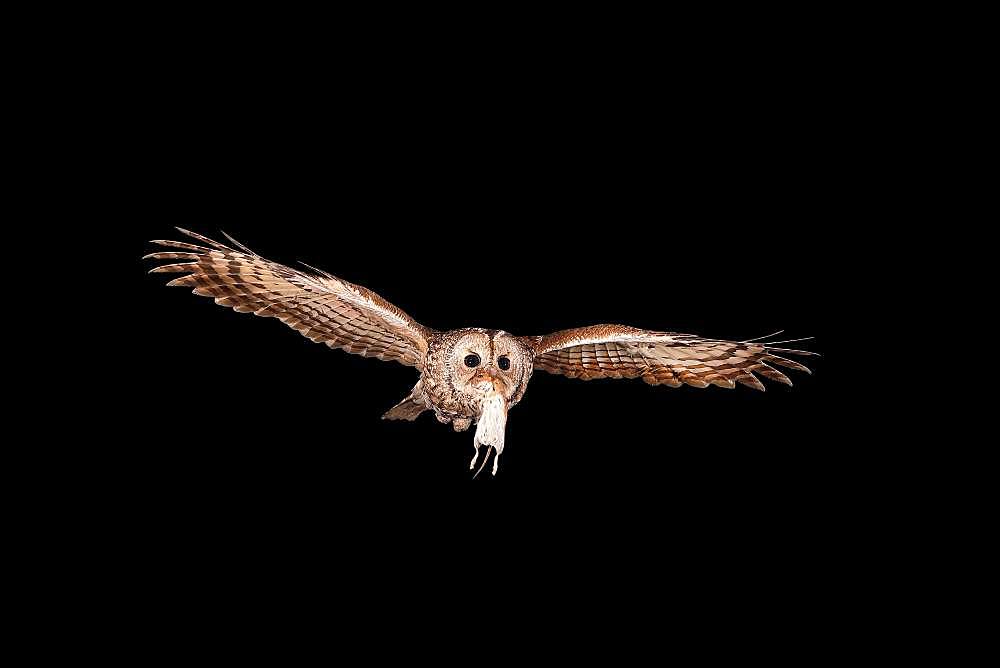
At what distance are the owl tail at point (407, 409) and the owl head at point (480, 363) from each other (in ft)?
1.35

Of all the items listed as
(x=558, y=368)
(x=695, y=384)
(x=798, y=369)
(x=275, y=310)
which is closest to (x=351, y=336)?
(x=275, y=310)

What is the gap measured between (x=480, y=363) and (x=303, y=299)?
85 centimetres

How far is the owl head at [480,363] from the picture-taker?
4480 millimetres

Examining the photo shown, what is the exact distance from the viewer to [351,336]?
484 cm

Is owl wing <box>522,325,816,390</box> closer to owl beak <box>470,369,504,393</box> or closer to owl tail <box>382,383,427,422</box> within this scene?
owl beak <box>470,369,504,393</box>

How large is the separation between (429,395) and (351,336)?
0.49 metres

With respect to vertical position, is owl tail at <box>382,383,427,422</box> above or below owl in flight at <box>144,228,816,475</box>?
below

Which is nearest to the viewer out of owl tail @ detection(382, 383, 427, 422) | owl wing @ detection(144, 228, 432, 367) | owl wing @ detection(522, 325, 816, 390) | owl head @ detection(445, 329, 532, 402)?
owl wing @ detection(144, 228, 432, 367)

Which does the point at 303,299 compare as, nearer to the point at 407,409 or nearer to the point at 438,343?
the point at 438,343

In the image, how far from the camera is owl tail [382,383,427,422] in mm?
4895

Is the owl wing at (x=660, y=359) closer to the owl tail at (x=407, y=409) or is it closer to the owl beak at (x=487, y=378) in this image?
the owl beak at (x=487, y=378)

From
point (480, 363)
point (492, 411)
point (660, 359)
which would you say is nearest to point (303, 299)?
point (480, 363)

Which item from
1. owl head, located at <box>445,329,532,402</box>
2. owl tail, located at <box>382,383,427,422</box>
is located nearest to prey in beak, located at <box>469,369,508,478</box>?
owl head, located at <box>445,329,532,402</box>

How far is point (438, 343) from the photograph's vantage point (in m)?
4.57
